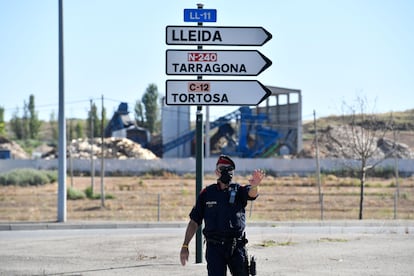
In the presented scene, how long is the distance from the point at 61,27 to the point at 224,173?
15.7 meters

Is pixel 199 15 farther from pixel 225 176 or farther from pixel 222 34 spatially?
pixel 225 176

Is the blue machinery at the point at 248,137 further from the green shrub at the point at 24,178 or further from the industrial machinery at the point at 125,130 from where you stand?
the green shrub at the point at 24,178

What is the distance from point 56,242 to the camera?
17.3 m

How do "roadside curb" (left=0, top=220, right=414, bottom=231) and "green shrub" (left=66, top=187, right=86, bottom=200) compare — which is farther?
"green shrub" (left=66, top=187, right=86, bottom=200)

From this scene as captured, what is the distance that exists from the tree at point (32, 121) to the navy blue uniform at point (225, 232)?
118826 millimetres

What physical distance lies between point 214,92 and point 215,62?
1.60 feet

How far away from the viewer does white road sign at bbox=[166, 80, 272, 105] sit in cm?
1241

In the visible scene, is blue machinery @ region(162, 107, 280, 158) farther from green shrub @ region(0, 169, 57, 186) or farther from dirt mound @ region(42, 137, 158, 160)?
green shrub @ region(0, 169, 57, 186)

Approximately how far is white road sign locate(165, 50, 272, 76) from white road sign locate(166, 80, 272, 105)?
162 mm

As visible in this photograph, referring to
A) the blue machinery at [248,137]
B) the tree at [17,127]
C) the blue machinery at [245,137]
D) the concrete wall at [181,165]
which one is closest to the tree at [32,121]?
the tree at [17,127]

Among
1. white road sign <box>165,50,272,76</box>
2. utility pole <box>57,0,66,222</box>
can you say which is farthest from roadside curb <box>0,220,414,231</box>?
white road sign <box>165,50,272,76</box>

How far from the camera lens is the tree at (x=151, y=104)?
119m

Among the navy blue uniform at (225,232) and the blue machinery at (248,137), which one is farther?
the blue machinery at (248,137)

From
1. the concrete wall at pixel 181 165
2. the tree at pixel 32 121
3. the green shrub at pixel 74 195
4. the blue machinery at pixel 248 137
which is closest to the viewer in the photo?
the green shrub at pixel 74 195
